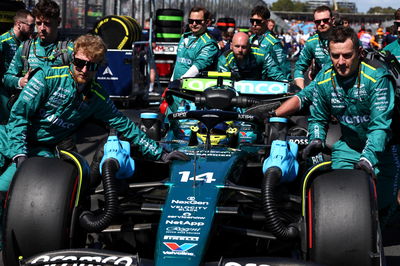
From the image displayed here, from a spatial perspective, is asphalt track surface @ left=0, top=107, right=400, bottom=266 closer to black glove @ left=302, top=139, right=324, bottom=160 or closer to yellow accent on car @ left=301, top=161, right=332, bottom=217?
black glove @ left=302, top=139, right=324, bottom=160

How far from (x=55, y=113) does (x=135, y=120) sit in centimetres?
289

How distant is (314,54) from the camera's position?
9.60m

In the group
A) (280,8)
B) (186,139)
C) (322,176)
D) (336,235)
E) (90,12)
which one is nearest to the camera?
(336,235)

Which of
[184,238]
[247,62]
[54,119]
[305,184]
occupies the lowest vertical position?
[184,238]

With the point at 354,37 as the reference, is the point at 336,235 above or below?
below

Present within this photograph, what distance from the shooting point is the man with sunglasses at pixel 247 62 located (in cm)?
928

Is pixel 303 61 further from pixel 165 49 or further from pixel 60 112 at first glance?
pixel 165 49

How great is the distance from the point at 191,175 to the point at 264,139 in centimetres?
196

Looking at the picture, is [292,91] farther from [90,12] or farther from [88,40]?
[90,12]

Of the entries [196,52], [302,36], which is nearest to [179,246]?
[196,52]

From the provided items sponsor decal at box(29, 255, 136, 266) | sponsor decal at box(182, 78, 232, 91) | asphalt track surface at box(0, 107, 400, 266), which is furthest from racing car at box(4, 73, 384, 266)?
sponsor decal at box(182, 78, 232, 91)

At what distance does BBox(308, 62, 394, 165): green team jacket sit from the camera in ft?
17.2

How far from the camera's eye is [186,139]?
21.6 feet

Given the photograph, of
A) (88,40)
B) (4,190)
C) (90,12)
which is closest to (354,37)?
(88,40)
